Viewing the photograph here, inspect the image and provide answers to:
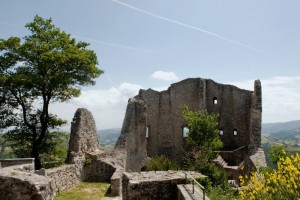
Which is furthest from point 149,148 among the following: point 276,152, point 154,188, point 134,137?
point 154,188

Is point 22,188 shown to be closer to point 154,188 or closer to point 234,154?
point 154,188

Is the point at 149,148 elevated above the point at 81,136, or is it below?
below

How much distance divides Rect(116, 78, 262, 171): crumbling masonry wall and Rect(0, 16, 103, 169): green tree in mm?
9845

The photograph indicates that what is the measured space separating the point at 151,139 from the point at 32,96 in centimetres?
1436

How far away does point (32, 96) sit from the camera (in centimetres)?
2155

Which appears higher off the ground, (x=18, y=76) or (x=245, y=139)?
(x=18, y=76)

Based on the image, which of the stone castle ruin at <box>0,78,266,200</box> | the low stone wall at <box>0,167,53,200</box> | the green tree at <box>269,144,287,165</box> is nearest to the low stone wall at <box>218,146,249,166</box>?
the stone castle ruin at <box>0,78,266,200</box>

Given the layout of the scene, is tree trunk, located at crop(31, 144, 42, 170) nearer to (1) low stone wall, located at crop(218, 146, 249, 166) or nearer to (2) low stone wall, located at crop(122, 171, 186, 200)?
(2) low stone wall, located at crop(122, 171, 186, 200)

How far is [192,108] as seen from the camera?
3180cm

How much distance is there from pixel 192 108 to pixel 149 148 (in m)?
6.01

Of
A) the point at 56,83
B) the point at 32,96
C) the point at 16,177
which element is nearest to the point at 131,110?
the point at 56,83

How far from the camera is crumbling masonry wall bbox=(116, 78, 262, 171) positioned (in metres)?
31.0

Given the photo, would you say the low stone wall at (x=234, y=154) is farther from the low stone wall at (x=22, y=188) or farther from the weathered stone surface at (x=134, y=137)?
the low stone wall at (x=22, y=188)

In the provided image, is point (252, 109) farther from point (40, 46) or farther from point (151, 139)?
point (40, 46)
